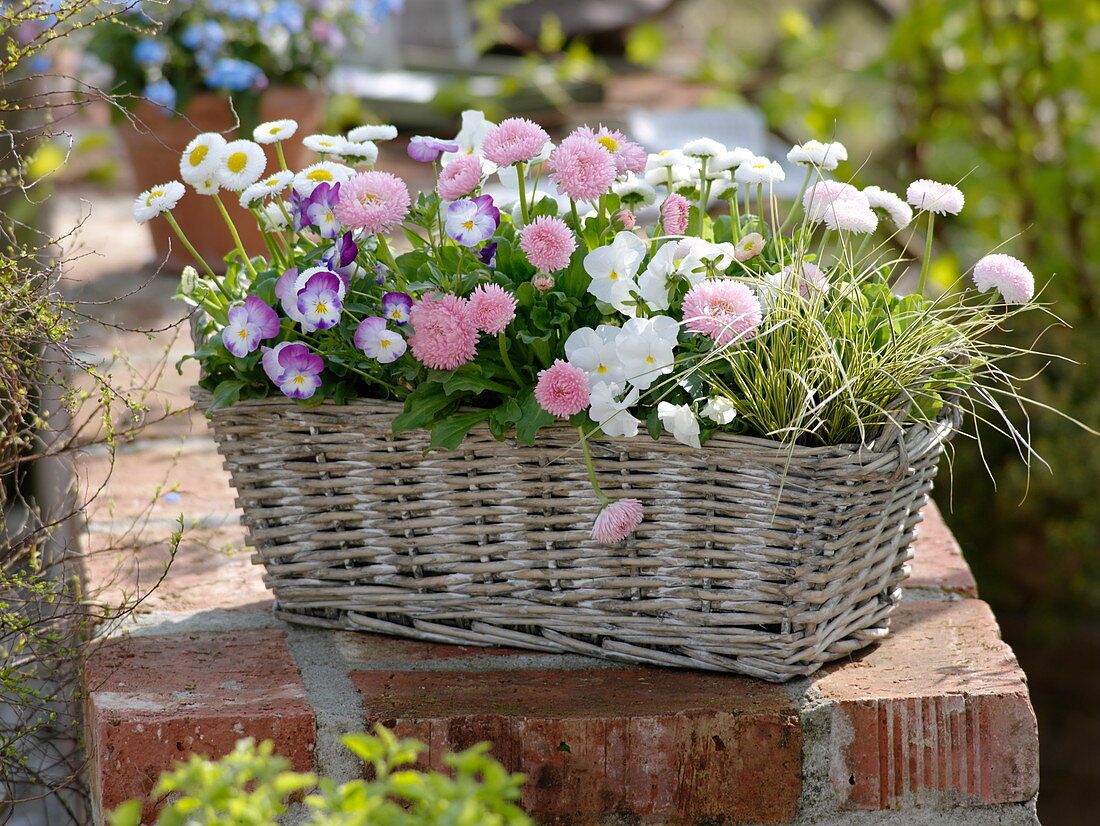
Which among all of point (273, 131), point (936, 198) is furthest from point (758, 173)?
point (273, 131)

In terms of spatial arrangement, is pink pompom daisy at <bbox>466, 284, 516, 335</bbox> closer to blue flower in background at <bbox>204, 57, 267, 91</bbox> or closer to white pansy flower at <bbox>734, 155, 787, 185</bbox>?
white pansy flower at <bbox>734, 155, 787, 185</bbox>

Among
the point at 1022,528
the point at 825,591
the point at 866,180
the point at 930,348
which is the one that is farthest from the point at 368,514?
the point at 866,180

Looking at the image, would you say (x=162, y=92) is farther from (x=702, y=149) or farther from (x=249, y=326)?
(x=702, y=149)

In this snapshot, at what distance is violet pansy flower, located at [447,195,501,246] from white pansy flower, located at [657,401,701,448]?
0.24 m

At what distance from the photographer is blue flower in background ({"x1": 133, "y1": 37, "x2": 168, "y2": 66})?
2.55m

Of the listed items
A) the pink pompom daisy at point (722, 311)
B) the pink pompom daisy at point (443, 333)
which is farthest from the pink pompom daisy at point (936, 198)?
the pink pompom daisy at point (443, 333)

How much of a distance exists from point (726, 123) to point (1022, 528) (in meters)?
1.48

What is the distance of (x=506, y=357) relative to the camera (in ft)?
3.54

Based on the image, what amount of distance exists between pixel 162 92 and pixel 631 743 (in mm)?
1959

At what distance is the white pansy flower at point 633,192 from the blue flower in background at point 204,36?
1.65 metres

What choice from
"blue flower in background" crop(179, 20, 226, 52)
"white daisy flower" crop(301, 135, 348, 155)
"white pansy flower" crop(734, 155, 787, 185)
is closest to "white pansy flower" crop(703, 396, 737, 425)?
"white pansy flower" crop(734, 155, 787, 185)

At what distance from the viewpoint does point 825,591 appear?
109cm

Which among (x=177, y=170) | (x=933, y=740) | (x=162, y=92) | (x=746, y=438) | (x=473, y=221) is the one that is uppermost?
(x=162, y=92)

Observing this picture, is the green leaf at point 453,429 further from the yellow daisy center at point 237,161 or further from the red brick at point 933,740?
the red brick at point 933,740
